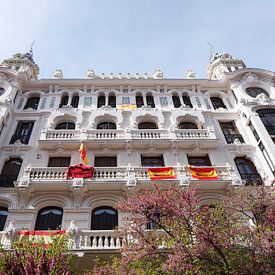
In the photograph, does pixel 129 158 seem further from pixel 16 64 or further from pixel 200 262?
A: pixel 16 64

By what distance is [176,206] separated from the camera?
547 inches

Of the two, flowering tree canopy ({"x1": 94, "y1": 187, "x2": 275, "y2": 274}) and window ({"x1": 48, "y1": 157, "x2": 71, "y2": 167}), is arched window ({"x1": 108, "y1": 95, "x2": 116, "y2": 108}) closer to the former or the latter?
window ({"x1": 48, "y1": 157, "x2": 71, "y2": 167})

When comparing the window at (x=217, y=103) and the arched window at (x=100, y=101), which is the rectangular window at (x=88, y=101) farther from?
the window at (x=217, y=103)

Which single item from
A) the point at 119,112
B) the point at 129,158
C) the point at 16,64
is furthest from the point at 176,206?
the point at 16,64

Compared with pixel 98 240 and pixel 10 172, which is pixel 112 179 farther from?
pixel 10 172

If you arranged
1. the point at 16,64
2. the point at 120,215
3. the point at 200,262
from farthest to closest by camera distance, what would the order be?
the point at 16,64 → the point at 120,215 → the point at 200,262

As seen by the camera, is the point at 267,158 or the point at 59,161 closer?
the point at 267,158

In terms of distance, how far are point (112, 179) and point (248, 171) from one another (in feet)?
30.4

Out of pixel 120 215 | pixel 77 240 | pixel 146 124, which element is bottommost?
pixel 77 240

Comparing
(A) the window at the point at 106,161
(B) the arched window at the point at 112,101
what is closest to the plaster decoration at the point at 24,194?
(A) the window at the point at 106,161

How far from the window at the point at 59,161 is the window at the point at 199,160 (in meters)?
8.32

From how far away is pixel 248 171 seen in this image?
22172 millimetres

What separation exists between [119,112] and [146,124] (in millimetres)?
2349

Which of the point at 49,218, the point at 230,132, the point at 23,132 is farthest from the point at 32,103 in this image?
the point at 230,132
